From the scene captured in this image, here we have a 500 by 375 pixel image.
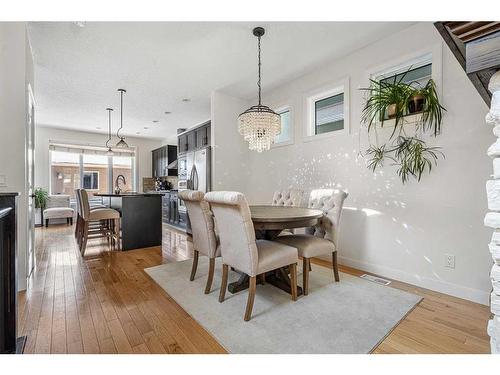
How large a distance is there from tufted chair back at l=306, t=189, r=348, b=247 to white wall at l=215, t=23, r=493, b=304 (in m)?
0.50

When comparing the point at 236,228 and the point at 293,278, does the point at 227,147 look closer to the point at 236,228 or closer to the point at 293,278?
the point at 236,228

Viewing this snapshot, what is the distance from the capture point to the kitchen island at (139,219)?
3.73m

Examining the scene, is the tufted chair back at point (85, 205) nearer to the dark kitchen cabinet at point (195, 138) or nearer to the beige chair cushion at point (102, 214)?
the beige chair cushion at point (102, 214)

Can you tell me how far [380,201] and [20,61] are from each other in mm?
3927

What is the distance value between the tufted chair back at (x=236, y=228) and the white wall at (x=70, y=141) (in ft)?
22.2

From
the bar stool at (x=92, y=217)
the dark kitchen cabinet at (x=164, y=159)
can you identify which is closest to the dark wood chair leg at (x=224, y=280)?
the bar stool at (x=92, y=217)

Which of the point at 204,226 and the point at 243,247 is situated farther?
the point at 204,226

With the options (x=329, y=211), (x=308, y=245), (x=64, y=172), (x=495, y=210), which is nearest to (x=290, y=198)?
(x=329, y=211)

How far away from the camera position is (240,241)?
1821mm

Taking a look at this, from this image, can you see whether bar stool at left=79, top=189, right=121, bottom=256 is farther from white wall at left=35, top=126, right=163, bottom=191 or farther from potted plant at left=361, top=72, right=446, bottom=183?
white wall at left=35, top=126, right=163, bottom=191

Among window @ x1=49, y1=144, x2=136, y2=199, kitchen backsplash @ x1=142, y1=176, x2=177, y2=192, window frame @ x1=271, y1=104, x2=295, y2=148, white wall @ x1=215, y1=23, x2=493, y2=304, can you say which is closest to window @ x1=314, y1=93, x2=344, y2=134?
white wall @ x1=215, y1=23, x2=493, y2=304

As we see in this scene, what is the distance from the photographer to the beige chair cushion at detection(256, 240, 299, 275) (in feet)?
6.03

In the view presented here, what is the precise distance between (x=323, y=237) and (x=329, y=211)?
11.6 inches
